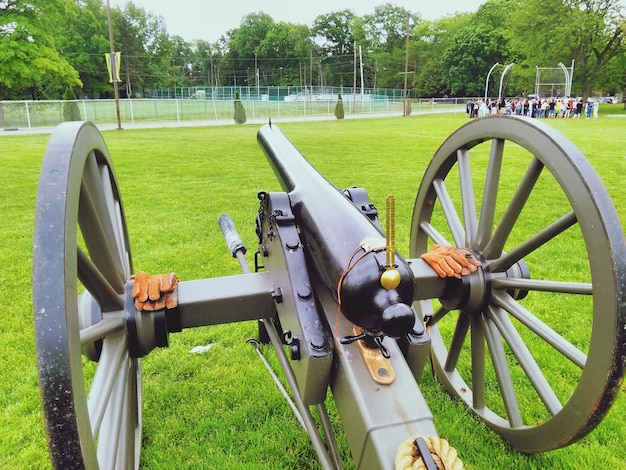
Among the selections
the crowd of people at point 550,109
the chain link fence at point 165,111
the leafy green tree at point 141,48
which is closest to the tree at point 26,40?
the chain link fence at point 165,111

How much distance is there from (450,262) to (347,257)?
2.34ft

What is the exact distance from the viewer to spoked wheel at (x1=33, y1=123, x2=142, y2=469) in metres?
1.02

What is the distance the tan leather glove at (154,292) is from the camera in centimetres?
174

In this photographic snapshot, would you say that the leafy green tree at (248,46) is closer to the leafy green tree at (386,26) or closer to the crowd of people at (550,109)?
the leafy green tree at (386,26)

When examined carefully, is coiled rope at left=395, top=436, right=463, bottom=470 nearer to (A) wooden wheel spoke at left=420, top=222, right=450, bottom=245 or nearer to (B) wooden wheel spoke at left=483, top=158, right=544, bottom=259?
(B) wooden wheel spoke at left=483, top=158, right=544, bottom=259

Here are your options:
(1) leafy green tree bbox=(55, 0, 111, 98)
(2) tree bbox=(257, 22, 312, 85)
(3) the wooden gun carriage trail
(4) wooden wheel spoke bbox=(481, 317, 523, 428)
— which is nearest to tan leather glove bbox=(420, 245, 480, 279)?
(3) the wooden gun carriage trail

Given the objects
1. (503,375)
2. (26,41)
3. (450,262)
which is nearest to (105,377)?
(450,262)

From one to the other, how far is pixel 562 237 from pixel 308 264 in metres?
4.29

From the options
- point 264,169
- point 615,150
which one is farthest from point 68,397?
point 615,150

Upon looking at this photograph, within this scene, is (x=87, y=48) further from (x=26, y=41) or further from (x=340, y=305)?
(x=340, y=305)

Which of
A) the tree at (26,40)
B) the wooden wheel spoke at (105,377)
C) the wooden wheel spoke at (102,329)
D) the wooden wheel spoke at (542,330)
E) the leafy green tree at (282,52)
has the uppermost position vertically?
the leafy green tree at (282,52)

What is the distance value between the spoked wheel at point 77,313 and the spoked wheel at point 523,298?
4.11 ft

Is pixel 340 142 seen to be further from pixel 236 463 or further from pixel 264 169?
pixel 236 463

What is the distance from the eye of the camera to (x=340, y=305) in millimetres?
1379
